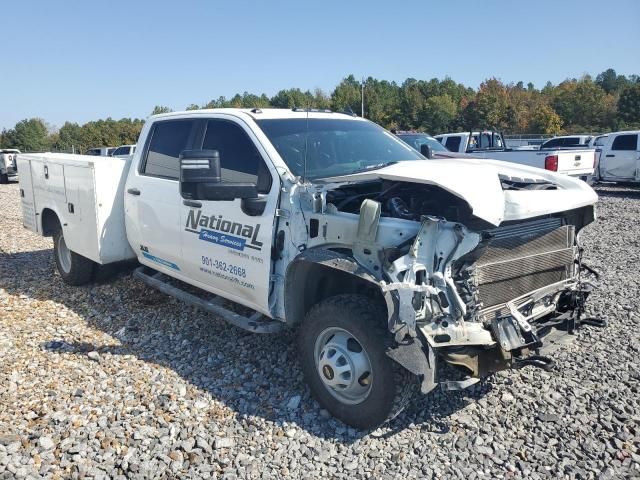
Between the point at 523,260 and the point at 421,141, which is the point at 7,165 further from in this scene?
the point at 523,260

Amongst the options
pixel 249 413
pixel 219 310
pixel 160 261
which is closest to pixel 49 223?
pixel 160 261

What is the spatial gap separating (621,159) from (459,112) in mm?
46407

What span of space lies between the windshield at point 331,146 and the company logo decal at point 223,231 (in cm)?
59

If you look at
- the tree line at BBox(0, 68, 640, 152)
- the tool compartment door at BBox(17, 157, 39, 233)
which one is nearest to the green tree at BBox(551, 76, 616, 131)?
the tree line at BBox(0, 68, 640, 152)

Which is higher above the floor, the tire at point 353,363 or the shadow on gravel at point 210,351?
the tire at point 353,363

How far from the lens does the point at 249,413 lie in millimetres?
3660

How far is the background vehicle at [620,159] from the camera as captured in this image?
16.3 metres

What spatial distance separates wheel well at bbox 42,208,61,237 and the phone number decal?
10.8 feet

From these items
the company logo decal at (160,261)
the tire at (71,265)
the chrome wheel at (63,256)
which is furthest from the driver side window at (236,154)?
the chrome wheel at (63,256)

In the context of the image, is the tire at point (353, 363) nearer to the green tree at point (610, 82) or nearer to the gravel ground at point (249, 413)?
the gravel ground at point (249, 413)

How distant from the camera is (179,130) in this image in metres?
4.93

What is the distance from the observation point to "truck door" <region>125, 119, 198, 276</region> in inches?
188

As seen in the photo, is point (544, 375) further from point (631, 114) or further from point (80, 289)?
point (631, 114)

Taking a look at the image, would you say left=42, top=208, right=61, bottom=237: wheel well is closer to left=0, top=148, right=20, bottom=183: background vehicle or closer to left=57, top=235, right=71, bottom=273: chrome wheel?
left=57, top=235, right=71, bottom=273: chrome wheel
